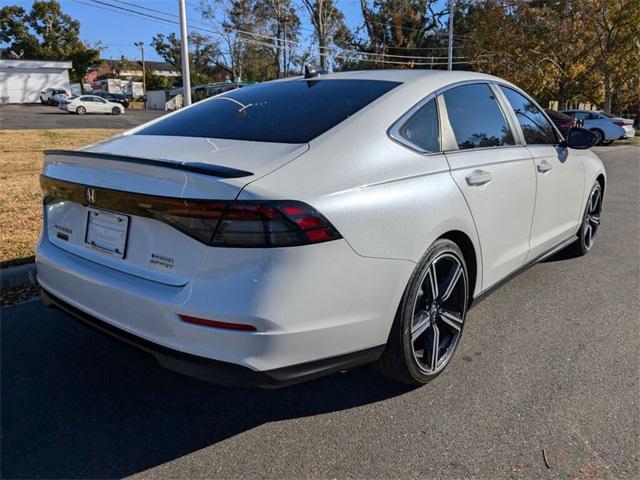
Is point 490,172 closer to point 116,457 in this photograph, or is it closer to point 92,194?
point 92,194

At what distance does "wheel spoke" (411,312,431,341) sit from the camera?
2.76 meters

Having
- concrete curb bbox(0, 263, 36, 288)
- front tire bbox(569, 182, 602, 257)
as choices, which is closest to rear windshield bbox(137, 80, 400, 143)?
concrete curb bbox(0, 263, 36, 288)

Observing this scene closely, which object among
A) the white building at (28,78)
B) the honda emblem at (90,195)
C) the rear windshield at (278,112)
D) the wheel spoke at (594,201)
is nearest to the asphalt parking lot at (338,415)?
the honda emblem at (90,195)

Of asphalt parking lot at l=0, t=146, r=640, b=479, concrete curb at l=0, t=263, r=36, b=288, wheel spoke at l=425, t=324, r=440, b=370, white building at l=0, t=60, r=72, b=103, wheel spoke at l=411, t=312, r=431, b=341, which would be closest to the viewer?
asphalt parking lot at l=0, t=146, r=640, b=479

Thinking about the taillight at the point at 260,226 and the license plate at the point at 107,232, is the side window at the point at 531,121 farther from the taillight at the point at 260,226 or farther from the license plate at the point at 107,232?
the license plate at the point at 107,232

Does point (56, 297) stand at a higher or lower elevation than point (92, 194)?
lower

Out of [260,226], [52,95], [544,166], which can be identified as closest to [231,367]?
[260,226]

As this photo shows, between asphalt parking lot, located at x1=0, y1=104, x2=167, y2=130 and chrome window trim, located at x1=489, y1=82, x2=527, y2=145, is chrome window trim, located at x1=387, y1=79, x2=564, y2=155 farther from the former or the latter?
asphalt parking lot, located at x1=0, y1=104, x2=167, y2=130

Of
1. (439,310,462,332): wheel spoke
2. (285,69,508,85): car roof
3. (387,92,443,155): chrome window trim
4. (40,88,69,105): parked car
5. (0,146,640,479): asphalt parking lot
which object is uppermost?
(40,88,69,105): parked car

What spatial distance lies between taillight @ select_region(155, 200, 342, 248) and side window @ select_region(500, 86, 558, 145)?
7.85ft

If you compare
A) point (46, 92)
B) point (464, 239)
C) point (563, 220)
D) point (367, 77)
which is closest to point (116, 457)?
point (464, 239)

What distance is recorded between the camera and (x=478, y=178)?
310 cm

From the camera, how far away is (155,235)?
89.6 inches

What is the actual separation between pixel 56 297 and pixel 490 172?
248 cm
